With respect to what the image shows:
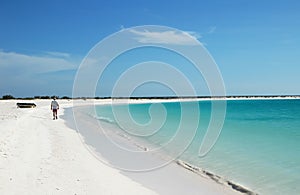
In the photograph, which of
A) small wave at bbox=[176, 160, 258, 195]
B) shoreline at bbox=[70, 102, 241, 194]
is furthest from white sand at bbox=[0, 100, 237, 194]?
small wave at bbox=[176, 160, 258, 195]

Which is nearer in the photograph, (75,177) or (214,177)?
(75,177)

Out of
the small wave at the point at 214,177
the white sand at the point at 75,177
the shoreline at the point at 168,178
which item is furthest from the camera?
the small wave at the point at 214,177

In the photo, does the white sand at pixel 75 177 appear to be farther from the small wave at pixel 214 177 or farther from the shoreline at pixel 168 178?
the small wave at pixel 214 177

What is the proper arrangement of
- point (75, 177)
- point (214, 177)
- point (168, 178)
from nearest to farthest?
1. point (75, 177)
2. point (168, 178)
3. point (214, 177)

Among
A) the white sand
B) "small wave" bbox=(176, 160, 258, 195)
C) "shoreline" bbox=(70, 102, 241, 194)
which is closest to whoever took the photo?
the white sand

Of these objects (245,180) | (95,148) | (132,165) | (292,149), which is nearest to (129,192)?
(132,165)

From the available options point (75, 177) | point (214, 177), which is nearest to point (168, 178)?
point (214, 177)

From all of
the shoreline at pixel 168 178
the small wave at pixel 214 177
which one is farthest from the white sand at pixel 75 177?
the small wave at pixel 214 177

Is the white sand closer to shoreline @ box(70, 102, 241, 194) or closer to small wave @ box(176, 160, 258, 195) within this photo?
shoreline @ box(70, 102, 241, 194)

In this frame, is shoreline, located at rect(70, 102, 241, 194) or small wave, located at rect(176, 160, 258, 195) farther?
small wave, located at rect(176, 160, 258, 195)

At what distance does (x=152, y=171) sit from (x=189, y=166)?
1597 mm

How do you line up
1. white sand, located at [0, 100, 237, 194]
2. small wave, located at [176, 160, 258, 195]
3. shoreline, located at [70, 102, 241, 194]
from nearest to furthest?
white sand, located at [0, 100, 237, 194] → shoreline, located at [70, 102, 241, 194] → small wave, located at [176, 160, 258, 195]

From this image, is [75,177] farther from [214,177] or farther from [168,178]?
[214,177]

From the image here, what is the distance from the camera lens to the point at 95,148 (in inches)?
465
